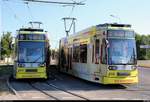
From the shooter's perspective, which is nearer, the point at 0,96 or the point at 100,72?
the point at 0,96

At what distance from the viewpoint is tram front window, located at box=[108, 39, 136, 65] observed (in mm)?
24719

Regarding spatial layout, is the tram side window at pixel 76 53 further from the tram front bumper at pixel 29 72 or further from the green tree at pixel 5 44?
the green tree at pixel 5 44

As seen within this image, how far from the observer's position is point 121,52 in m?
24.8

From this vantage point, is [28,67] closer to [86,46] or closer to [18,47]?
[18,47]

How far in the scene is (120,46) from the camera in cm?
2495

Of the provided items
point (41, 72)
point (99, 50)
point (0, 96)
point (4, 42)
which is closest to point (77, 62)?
point (41, 72)

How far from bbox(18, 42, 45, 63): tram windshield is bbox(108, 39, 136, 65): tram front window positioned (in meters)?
6.30

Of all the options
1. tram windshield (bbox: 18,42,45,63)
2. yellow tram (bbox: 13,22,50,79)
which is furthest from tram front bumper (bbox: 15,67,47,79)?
tram windshield (bbox: 18,42,45,63)

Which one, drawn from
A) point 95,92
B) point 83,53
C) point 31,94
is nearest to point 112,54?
point 95,92

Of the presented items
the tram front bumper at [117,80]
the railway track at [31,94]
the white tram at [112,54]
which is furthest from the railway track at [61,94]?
the white tram at [112,54]

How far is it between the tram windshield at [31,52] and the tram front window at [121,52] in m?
6.30

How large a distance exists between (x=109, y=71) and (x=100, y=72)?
873 millimetres

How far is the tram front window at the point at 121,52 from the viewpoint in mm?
24719

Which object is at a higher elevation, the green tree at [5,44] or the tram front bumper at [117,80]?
the green tree at [5,44]
